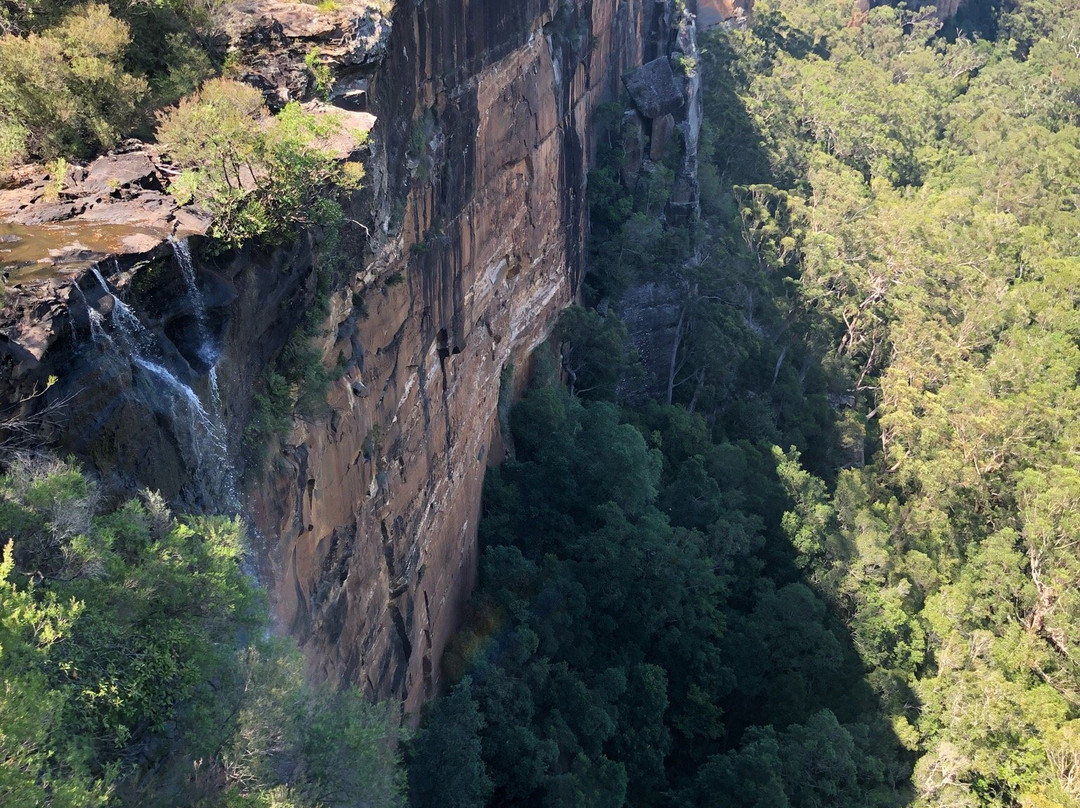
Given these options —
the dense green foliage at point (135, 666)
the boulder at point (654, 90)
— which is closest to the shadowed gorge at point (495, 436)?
the dense green foliage at point (135, 666)

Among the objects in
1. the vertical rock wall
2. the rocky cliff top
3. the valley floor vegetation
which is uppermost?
the rocky cliff top

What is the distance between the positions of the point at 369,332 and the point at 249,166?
365 centimetres

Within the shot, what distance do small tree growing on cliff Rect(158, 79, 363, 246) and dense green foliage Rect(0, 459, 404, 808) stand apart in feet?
10.9

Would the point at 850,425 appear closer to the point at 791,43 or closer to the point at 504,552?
the point at 504,552

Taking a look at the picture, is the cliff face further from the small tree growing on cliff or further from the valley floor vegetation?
the valley floor vegetation

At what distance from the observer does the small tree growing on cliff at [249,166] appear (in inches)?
397

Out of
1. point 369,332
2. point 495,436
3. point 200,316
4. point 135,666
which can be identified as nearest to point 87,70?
point 200,316

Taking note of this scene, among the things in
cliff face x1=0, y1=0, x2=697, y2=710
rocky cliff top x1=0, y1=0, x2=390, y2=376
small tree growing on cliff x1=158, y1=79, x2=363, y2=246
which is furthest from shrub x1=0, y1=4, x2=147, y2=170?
cliff face x1=0, y1=0, x2=697, y2=710

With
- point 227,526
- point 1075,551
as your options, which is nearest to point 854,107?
point 1075,551

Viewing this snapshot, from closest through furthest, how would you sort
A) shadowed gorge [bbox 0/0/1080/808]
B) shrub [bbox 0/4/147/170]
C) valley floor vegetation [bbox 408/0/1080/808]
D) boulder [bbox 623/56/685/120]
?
shadowed gorge [bbox 0/0/1080/808], shrub [bbox 0/4/147/170], valley floor vegetation [bbox 408/0/1080/808], boulder [bbox 623/56/685/120]

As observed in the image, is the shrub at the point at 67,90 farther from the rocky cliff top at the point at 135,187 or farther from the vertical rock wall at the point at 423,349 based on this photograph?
the vertical rock wall at the point at 423,349

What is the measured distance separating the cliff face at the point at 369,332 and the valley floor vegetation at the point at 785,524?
204 centimetres

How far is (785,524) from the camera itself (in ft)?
80.6

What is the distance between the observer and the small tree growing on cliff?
10.1m
